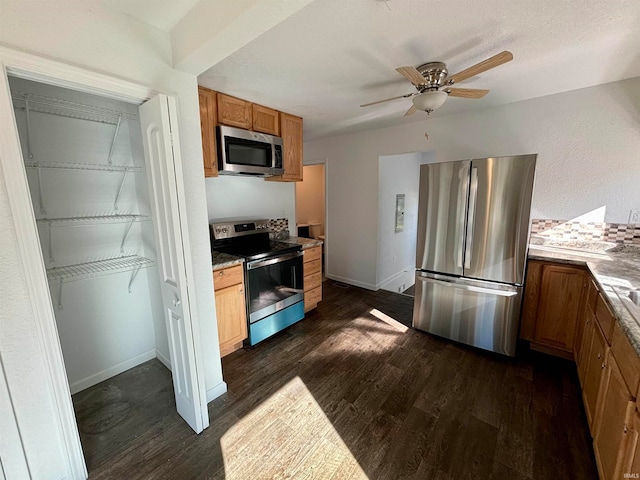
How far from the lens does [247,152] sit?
101 inches

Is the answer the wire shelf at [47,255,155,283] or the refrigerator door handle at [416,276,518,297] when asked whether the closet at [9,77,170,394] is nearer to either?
the wire shelf at [47,255,155,283]

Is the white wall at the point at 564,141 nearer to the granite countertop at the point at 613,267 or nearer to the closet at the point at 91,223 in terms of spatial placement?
the granite countertop at the point at 613,267

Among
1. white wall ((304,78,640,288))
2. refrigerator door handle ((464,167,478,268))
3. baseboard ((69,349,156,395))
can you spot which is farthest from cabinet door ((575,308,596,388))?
baseboard ((69,349,156,395))

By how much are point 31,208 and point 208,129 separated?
1.42 m

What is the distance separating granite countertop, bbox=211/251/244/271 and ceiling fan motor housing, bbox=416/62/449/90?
2.02 meters

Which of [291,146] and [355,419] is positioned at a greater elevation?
[291,146]

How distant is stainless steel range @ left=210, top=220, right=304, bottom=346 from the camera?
2588mm

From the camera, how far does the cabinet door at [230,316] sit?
2.34 metres

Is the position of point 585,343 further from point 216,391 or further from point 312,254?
point 216,391

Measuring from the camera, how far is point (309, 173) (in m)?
6.14

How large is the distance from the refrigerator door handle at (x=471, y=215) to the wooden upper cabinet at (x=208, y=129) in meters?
2.28

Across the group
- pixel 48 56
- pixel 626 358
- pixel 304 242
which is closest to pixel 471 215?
pixel 626 358

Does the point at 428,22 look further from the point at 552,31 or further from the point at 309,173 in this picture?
the point at 309,173

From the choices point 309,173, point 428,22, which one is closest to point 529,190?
point 428,22
